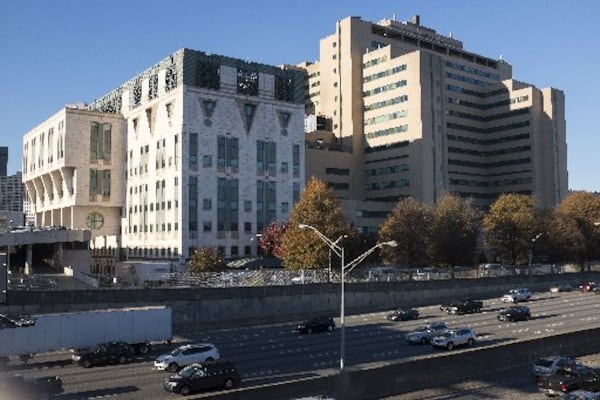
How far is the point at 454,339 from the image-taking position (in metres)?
48.7

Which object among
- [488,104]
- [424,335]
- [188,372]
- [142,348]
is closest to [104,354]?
[142,348]

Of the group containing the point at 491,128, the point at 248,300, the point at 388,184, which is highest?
the point at 491,128

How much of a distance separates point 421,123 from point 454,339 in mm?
106362

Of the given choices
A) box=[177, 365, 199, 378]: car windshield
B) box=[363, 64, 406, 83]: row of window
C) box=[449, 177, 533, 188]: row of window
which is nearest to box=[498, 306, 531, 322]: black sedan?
box=[177, 365, 199, 378]: car windshield

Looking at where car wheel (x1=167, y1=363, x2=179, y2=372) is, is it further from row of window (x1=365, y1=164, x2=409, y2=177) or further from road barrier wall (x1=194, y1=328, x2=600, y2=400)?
row of window (x1=365, y1=164, x2=409, y2=177)

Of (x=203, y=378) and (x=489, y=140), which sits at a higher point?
(x=489, y=140)

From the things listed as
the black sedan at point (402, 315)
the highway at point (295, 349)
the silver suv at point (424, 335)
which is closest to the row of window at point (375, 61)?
the highway at point (295, 349)

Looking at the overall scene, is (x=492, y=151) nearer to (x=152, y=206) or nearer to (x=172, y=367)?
(x=152, y=206)

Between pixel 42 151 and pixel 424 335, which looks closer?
pixel 424 335

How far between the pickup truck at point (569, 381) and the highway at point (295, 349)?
3.23ft

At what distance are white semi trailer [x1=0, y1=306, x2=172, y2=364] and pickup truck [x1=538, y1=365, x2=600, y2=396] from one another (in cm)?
2766

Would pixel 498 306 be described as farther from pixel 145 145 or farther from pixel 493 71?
pixel 493 71

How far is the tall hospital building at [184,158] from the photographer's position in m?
103

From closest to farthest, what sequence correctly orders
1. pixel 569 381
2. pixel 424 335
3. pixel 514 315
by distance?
pixel 569 381
pixel 424 335
pixel 514 315
